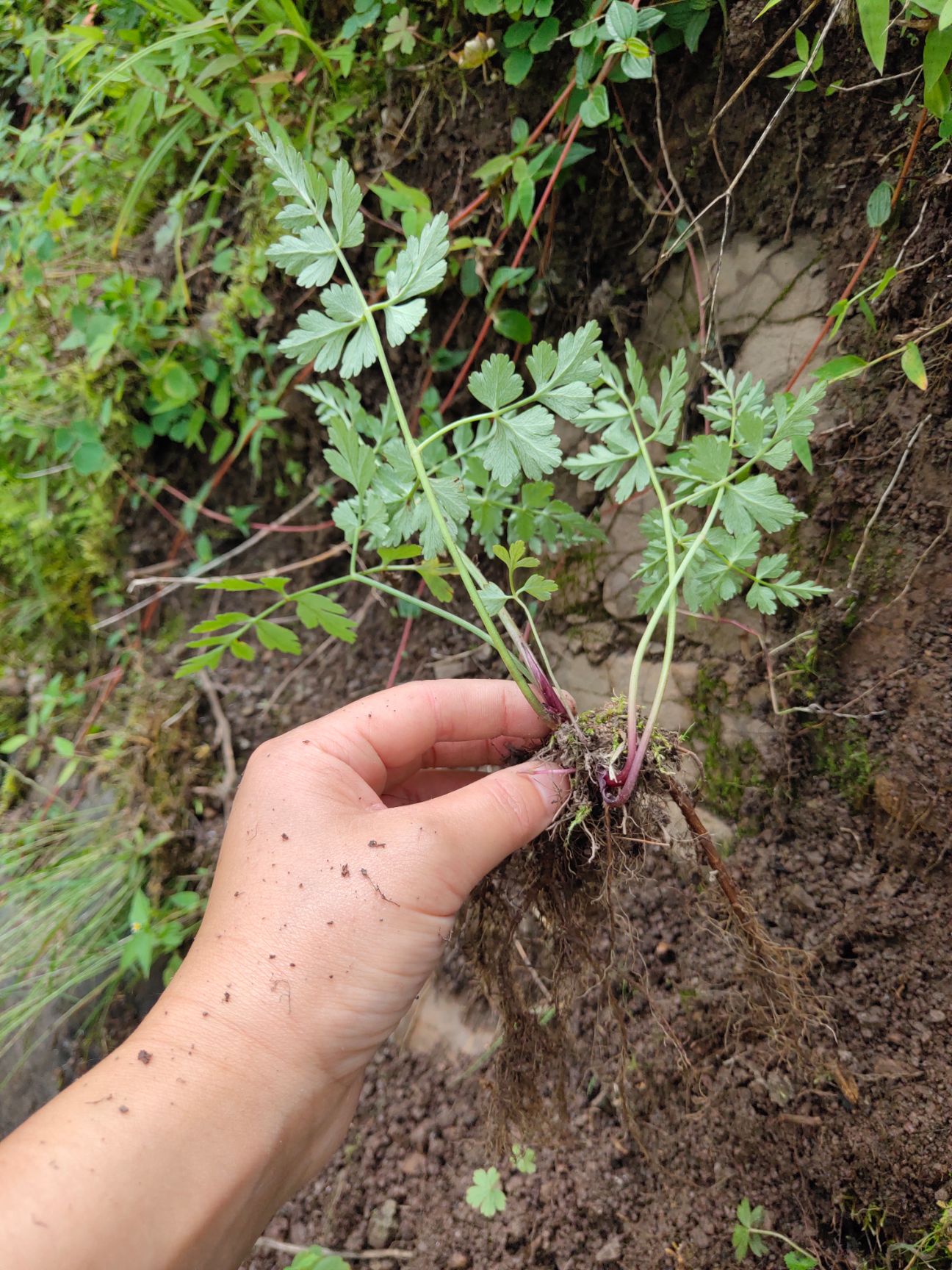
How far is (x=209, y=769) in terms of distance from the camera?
8.39 feet

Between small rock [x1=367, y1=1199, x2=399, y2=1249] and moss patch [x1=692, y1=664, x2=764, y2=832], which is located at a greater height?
moss patch [x1=692, y1=664, x2=764, y2=832]

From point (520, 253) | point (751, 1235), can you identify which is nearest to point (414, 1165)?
point (751, 1235)

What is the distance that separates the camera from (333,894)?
117cm

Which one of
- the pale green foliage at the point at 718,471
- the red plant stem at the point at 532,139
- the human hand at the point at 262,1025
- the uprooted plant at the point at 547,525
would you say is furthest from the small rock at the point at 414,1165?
the red plant stem at the point at 532,139

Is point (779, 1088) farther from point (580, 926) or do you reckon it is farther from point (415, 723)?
point (415, 723)

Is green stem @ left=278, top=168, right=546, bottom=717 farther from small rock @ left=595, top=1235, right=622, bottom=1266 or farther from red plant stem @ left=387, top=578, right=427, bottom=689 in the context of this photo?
small rock @ left=595, top=1235, right=622, bottom=1266

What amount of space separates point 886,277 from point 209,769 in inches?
91.9

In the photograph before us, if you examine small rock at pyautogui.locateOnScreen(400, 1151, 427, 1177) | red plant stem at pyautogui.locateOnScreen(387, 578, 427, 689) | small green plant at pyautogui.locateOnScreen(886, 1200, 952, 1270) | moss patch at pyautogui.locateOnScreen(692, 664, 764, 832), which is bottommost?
small rock at pyautogui.locateOnScreen(400, 1151, 427, 1177)

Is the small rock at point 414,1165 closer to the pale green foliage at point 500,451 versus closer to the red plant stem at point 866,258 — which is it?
the pale green foliage at point 500,451

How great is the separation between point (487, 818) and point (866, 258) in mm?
1329

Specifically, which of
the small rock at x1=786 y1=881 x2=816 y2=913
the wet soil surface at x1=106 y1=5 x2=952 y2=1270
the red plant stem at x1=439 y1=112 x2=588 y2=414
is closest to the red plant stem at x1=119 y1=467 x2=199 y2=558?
the red plant stem at x1=439 y1=112 x2=588 y2=414

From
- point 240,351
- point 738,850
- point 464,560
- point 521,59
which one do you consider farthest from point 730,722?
point 240,351

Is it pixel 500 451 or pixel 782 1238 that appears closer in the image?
pixel 500 451

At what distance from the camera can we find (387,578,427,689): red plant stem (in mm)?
2258
